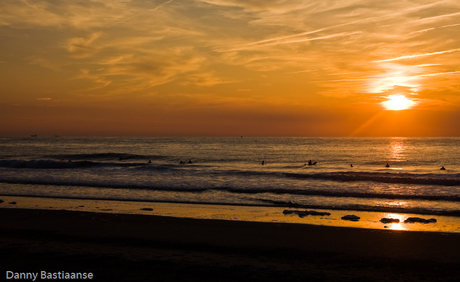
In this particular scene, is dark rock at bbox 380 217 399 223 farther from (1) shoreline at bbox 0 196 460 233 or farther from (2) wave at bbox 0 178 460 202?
(2) wave at bbox 0 178 460 202

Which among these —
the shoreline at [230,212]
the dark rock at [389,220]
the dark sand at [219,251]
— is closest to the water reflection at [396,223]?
the shoreline at [230,212]

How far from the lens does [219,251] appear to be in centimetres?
921

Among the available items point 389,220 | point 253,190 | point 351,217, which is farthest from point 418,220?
point 253,190

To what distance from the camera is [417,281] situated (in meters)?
7.17

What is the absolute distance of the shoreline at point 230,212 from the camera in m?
12.7

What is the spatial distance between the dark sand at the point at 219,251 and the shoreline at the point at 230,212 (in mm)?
1161

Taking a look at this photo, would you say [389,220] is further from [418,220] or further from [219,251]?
[219,251]

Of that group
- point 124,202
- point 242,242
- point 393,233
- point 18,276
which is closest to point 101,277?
point 18,276

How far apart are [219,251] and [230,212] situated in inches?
236

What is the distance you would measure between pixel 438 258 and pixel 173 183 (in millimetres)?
Answer: 19068

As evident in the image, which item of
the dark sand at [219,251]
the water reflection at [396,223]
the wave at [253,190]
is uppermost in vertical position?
the wave at [253,190]

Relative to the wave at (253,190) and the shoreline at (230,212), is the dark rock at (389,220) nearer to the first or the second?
the shoreline at (230,212)

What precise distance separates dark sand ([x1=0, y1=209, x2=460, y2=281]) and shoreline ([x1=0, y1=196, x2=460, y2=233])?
1.16 metres

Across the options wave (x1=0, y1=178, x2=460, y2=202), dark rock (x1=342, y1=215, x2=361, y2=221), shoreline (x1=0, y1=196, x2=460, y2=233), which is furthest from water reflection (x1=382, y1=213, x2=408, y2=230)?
wave (x1=0, y1=178, x2=460, y2=202)
